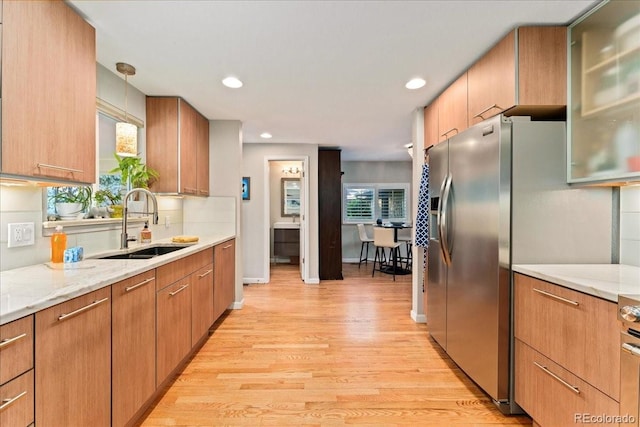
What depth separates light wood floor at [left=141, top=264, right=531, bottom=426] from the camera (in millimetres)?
1775

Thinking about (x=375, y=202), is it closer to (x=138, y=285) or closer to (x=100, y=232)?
(x=100, y=232)

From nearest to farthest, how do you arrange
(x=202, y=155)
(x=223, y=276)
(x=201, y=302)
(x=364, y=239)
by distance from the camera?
1. (x=201, y=302)
2. (x=223, y=276)
3. (x=202, y=155)
4. (x=364, y=239)

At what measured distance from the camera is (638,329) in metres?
1.08

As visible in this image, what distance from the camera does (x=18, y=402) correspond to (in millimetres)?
966

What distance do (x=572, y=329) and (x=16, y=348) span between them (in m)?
2.12

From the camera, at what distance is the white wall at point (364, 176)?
706 cm

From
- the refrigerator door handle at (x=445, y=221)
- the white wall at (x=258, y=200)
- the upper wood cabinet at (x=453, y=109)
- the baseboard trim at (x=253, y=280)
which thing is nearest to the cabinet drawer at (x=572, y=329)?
the refrigerator door handle at (x=445, y=221)

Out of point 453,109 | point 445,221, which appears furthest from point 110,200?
point 453,109

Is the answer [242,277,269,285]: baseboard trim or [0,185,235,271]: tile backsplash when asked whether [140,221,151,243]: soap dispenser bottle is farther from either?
[242,277,269,285]: baseboard trim

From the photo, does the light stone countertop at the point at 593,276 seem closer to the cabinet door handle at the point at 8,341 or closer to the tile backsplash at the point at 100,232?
the cabinet door handle at the point at 8,341

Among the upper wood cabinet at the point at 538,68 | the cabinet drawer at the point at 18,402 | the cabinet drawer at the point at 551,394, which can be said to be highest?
the upper wood cabinet at the point at 538,68

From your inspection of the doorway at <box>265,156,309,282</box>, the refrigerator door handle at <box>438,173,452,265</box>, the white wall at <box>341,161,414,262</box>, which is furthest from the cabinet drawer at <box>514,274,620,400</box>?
the white wall at <box>341,161,414,262</box>

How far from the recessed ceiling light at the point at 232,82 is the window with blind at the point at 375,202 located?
472 centimetres

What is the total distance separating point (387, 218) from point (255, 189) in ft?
11.4
